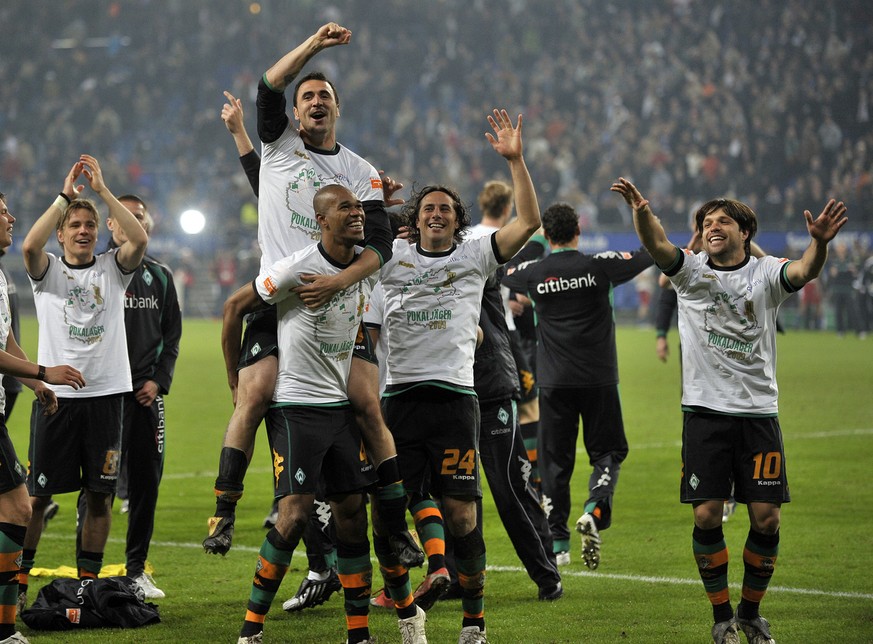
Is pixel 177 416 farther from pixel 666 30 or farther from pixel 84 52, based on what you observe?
pixel 84 52

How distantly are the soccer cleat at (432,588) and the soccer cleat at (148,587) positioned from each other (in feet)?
5.51

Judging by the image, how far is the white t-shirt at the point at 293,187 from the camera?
230 inches

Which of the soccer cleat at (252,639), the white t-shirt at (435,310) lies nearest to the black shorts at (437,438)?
the white t-shirt at (435,310)

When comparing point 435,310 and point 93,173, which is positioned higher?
point 93,173

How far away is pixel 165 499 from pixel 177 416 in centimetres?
552

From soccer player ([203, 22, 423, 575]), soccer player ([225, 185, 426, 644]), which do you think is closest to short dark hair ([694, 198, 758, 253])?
soccer player ([203, 22, 423, 575])

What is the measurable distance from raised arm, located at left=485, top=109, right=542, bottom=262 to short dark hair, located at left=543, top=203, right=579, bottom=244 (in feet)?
7.82

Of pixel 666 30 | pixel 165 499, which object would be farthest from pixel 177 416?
pixel 666 30

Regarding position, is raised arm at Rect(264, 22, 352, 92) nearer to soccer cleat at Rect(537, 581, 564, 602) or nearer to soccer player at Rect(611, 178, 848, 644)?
soccer player at Rect(611, 178, 848, 644)

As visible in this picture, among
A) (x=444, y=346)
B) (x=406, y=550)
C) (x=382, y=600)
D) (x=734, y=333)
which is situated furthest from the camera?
(x=382, y=600)

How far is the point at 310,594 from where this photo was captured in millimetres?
6730

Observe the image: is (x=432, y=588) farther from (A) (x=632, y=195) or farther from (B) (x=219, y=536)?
(A) (x=632, y=195)

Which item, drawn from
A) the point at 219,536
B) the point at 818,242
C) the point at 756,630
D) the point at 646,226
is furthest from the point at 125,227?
the point at 756,630

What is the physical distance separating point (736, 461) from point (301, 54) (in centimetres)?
287
